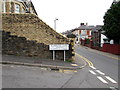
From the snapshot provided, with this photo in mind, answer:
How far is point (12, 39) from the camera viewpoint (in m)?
12.6

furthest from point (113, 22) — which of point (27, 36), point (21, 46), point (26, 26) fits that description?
point (21, 46)

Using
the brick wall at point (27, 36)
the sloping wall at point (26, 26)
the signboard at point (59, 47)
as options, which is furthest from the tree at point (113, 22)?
the sloping wall at point (26, 26)

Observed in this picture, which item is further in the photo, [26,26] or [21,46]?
[26,26]

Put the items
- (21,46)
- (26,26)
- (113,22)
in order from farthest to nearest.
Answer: (113,22) < (26,26) < (21,46)

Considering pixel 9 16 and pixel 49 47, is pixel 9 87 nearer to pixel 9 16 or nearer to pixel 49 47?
pixel 49 47

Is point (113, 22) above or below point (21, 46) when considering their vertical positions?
above

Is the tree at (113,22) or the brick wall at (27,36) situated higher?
the tree at (113,22)

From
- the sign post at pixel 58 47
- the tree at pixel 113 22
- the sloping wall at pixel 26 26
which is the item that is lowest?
the sign post at pixel 58 47

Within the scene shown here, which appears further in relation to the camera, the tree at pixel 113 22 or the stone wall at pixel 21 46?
the tree at pixel 113 22

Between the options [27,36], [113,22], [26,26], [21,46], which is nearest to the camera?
[21,46]

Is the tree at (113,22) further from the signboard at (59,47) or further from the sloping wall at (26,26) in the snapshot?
the sloping wall at (26,26)

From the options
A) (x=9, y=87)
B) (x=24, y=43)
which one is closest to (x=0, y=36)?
(x=24, y=43)

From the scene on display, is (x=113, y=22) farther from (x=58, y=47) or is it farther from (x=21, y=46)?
(x=21, y=46)

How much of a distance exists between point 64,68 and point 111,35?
685 inches
